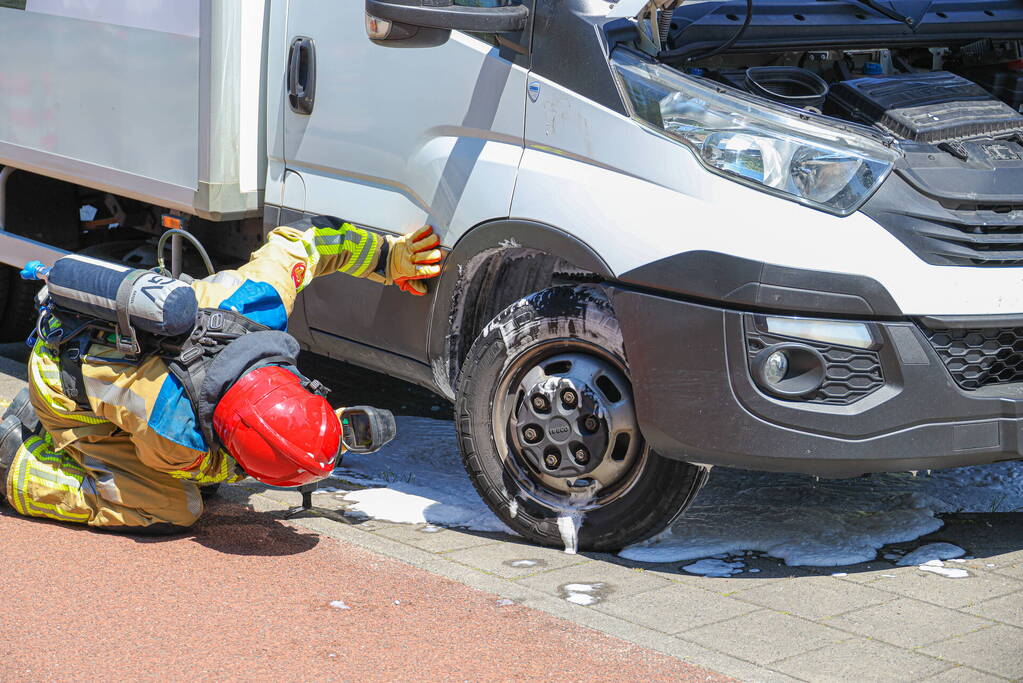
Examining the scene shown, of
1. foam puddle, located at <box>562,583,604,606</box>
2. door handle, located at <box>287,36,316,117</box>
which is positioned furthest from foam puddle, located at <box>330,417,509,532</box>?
door handle, located at <box>287,36,316,117</box>

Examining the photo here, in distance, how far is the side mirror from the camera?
13.6 feet

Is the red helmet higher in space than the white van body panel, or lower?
lower

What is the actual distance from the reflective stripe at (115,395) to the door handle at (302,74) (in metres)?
1.34

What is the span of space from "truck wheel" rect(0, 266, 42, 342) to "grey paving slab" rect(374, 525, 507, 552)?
3.34 m

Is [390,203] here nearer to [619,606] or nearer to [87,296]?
[87,296]

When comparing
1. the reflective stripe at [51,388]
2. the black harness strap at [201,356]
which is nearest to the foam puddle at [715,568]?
the black harness strap at [201,356]

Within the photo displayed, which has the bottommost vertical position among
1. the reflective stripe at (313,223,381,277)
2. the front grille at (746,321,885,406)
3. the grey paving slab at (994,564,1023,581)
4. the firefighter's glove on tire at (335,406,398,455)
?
the grey paving slab at (994,564,1023,581)

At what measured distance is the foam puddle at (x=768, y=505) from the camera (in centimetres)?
451

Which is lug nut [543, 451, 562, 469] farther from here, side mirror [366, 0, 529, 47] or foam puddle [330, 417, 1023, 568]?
side mirror [366, 0, 529, 47]

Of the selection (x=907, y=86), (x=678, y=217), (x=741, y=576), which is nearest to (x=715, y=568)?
(x=741, y=576)

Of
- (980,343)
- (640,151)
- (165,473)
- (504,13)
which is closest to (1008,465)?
(980,343)

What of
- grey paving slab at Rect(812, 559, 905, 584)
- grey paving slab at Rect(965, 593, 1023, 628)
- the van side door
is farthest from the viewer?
the van side door

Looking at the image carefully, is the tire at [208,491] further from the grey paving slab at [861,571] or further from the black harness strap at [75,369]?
the grey paving slab at [861,571]

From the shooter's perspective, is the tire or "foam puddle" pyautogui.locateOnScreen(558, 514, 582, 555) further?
the tire
